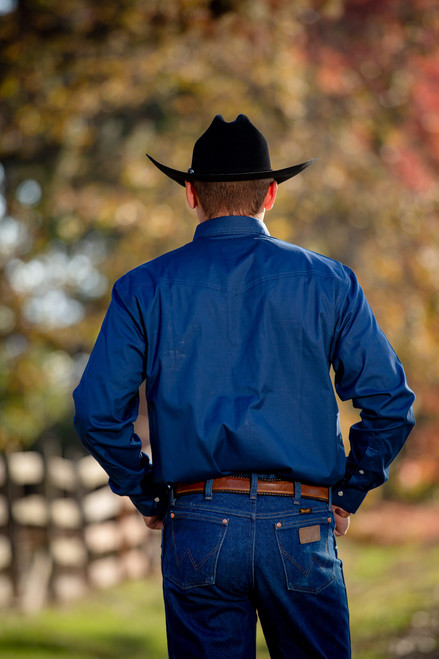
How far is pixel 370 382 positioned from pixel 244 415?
15.4 inches

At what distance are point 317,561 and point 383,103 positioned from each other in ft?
19.8

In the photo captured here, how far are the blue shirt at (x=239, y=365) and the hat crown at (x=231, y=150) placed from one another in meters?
0.23

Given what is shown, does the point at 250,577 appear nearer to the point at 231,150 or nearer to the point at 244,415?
the point at 244,415

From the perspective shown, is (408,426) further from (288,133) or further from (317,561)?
(288,133)

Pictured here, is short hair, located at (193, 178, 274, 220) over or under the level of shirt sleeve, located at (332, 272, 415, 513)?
over

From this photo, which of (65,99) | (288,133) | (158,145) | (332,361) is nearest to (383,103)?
(288,133)

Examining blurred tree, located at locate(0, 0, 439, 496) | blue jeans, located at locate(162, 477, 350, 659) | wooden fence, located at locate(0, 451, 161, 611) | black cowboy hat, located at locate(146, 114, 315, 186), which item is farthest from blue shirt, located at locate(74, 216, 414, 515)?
wooden fence, located at locate(0, 451, 161, 611)

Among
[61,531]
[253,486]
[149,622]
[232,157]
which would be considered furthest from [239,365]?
[61,531]

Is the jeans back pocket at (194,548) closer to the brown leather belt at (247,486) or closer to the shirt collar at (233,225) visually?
the brown leather belt at (247,486)

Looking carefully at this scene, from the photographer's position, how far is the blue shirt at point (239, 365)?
2.22 meters

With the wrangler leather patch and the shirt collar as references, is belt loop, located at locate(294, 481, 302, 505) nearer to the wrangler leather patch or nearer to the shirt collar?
the wrangler leather patch

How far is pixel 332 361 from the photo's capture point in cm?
238

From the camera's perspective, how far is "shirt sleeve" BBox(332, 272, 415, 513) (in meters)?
2.29

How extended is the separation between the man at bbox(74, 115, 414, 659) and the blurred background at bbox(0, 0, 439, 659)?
387 centimetres
